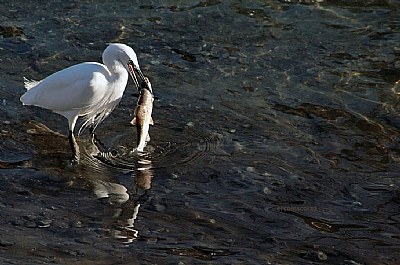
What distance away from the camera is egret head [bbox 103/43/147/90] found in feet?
22.3

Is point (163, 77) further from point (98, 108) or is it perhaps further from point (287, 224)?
point (287, 224)

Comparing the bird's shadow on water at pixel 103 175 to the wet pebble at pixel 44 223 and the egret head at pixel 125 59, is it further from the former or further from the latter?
the egret head at pixel 125 59

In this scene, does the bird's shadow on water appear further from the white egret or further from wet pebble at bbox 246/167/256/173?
wet pebble at bbox 246/167/256/173

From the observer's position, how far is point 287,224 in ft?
20.3

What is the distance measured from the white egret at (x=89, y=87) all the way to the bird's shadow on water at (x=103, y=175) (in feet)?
0.49

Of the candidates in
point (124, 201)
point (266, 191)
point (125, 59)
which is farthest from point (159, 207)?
point (125, 59)

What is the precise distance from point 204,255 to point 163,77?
2939 mm

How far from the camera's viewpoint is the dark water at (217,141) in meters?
5.99

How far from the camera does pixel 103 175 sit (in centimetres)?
688

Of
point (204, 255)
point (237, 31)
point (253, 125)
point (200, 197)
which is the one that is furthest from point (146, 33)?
point (204, 255)

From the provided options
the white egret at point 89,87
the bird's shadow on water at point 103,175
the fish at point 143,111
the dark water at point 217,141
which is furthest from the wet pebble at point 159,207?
the white egret at point 89,87

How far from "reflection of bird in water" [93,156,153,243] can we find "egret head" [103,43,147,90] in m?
0.63

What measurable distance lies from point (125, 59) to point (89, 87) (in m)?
0.33

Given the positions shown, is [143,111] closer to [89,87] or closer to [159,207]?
[89,87]
